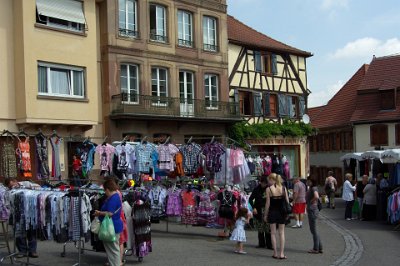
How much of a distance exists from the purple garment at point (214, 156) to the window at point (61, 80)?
761 centimetres

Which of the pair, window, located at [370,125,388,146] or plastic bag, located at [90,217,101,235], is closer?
plastic bag, located at [90,217,101,235]

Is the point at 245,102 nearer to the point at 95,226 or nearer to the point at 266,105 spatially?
the point at 266,105

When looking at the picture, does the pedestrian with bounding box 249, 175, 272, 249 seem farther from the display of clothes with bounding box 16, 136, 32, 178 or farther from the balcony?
the balcony

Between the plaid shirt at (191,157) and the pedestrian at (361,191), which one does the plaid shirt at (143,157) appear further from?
the pedestrian at (361,191)

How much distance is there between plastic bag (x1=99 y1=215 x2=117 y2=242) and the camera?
34.1ft

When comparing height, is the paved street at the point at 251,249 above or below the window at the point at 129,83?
below

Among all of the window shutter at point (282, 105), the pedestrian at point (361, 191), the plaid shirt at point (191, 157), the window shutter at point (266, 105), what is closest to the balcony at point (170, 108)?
the window shutter at point (266, 105)

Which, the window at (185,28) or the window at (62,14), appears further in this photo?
the window at (185,28)

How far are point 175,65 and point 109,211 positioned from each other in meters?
17.2

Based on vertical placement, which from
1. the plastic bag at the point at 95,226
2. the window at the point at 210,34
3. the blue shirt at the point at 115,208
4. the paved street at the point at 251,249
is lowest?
the paved street at the point at 251,249

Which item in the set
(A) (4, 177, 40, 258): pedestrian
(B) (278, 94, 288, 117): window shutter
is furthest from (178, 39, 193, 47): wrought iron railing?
(A) (4, 177, 40, 258): pedestrian

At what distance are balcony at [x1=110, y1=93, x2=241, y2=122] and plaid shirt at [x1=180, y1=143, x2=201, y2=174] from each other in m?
6.86

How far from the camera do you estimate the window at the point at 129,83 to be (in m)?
24.8

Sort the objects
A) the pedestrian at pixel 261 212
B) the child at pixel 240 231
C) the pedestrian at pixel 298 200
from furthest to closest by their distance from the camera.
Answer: the pedestrian at pixel 298 200 < the pedestrian at pixel 261 212 < the child at pixel 240 231
